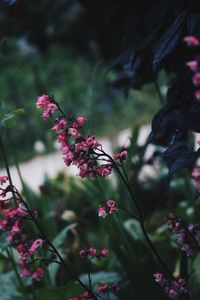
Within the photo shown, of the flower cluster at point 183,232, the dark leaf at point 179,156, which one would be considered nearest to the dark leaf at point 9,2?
the dark leaf at point 179,156

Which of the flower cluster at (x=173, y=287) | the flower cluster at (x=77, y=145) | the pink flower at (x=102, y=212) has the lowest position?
the flower cluster at (x=173, y=287)

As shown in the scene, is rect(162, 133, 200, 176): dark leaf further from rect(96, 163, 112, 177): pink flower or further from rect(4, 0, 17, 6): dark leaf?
rect(4, 0, 17, 6): dark leaf

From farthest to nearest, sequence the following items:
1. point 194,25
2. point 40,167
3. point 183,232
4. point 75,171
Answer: point 40,167 → point 75,171 → point 183,232 → point 194,25

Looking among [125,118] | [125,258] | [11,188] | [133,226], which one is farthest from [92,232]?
[125,118]

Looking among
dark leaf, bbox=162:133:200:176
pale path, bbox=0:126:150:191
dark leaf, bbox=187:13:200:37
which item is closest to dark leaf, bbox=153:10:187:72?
dark leaf, bbox=187:13:200:37

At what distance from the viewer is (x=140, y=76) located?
6.23 ft

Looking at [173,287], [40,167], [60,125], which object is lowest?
[173,287]

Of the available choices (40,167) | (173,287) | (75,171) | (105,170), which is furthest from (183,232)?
(40,167)

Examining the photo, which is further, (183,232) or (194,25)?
(183,232)

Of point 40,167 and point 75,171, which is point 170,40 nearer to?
point 75,171

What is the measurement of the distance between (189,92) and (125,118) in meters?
9.87

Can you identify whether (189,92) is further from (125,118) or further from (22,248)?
(125,118)

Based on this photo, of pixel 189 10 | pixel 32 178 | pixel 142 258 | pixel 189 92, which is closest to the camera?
pixel 189 10

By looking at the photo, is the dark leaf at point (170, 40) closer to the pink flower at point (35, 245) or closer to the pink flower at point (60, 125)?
the pink flower at point (60, 125)
